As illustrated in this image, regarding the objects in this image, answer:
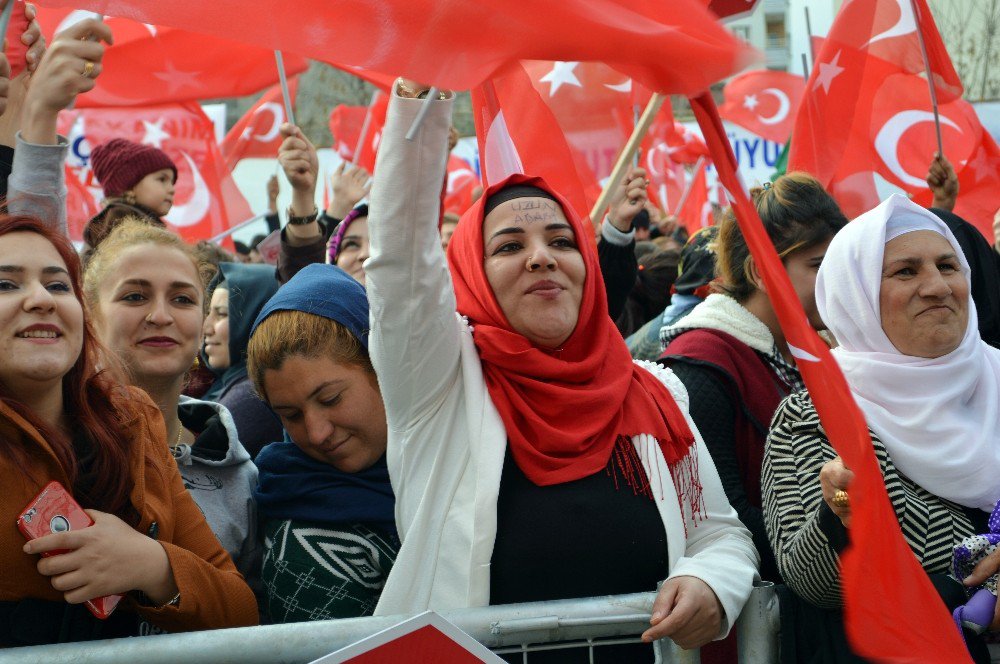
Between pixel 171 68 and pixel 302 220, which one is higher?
A: pixel 171 68

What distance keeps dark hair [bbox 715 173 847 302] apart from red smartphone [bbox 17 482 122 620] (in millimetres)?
2070

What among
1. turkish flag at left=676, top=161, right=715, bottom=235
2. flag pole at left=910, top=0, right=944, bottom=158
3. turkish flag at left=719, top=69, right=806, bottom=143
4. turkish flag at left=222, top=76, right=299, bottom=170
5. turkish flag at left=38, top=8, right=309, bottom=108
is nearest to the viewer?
flag pole at left=910, top=0, right=944, bottom=158

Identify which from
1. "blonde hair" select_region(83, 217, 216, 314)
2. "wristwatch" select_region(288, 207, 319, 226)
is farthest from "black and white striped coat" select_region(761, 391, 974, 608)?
"wristwatch" select_region(288, 207, 319, 226)

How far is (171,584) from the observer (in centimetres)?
233

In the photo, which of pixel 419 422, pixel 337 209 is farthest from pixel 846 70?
pixel 419 422

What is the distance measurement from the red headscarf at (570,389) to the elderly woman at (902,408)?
27 cm

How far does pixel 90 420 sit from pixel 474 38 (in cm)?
110

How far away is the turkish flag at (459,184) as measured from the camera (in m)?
10.4

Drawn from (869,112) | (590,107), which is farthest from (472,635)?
(869,112)

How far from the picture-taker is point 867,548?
2.19 meters

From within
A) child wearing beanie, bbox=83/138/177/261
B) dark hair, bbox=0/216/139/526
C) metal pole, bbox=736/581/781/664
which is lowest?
metal pole, bbox=736/581/781/664

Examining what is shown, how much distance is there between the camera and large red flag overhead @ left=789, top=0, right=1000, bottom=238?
17.3 feet

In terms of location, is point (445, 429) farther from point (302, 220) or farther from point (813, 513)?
point (302, 220)

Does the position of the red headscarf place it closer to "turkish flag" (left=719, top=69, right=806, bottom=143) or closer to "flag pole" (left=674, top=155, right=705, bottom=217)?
"flag pole" (left=674, top=155, right=705, bottom=217)
